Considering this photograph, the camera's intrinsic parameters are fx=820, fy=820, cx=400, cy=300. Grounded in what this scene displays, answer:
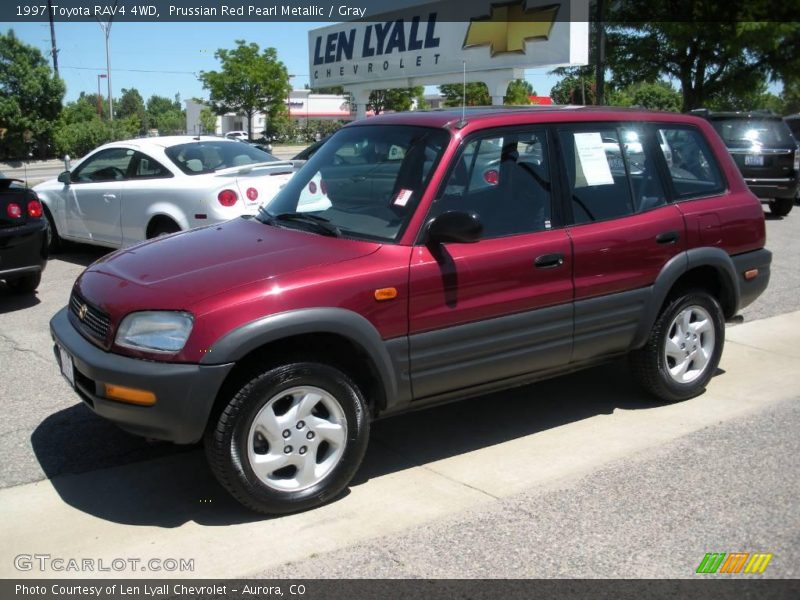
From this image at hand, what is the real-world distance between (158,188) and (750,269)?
226 inches

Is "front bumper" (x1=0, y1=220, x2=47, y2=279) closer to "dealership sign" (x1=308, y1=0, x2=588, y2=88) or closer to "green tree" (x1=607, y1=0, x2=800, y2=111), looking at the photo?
"dealership sign" (x1=308, y1=0, x2=588, y2=88)

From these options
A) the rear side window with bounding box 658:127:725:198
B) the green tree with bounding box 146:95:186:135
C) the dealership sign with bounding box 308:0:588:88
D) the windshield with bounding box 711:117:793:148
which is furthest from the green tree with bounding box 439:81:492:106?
the green tree with bounding box 146:95:186:135

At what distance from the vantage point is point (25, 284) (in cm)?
800

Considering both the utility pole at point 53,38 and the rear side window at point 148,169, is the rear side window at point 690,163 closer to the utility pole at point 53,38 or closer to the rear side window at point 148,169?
the rear side window at point 148,169

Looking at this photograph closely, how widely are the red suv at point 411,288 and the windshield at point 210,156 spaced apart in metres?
3.91

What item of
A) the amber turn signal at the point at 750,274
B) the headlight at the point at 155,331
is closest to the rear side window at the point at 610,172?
the amber turn signal at the point at 750,274

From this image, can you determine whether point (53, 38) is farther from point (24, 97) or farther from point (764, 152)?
point (764, 152)

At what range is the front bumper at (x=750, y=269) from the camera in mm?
5402

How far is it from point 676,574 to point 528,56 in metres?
15.4

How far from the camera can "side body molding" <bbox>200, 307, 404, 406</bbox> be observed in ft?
11.5

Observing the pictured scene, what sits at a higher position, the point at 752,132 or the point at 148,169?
the point at 752,132

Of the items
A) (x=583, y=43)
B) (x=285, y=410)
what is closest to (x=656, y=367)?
(x=285, y=410)

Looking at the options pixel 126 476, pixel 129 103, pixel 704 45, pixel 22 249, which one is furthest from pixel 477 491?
pixel 129 103

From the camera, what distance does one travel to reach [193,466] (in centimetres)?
442
